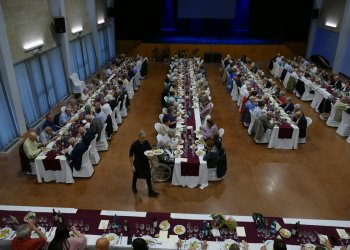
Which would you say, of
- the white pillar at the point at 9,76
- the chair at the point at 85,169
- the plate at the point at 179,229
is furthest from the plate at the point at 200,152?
the white pillar at the point at 9,76

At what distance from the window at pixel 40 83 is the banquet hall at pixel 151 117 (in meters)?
0.04

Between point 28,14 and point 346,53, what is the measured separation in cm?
1737

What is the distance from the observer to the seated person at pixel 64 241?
13.5 feet

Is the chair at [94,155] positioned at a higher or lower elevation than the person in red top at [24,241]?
lower

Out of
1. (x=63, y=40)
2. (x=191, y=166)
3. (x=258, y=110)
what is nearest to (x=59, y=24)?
(x=63, y=40)

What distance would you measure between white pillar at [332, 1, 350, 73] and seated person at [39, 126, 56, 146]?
17628mm

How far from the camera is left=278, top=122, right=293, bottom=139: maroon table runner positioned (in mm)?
9609

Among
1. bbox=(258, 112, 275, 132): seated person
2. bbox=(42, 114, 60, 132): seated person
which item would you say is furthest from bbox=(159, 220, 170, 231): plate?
bbox=(258, 112, 275, 132): seated person

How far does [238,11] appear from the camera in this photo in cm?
2708

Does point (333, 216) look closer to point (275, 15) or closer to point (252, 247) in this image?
point (252, 247)

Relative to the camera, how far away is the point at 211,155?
7570 millimetres

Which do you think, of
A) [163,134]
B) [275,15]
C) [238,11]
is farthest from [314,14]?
[163,134]

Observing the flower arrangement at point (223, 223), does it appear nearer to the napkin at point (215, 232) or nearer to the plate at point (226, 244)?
the napkin at point (215, 232)

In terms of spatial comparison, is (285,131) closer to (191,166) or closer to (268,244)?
(191,166)
